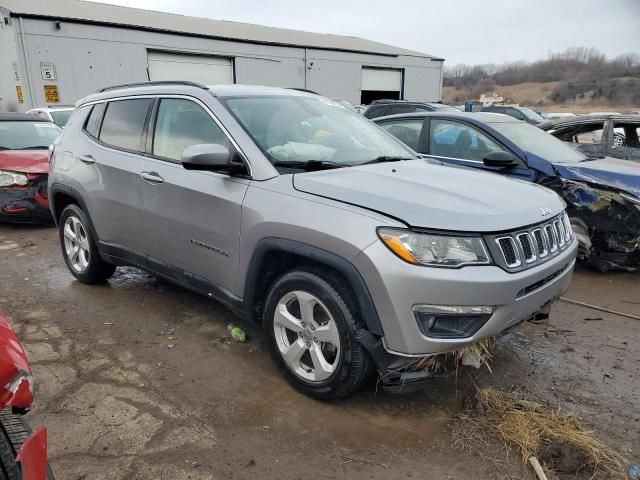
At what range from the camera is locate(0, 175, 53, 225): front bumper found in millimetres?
7039

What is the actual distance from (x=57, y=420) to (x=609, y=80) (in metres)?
67.3

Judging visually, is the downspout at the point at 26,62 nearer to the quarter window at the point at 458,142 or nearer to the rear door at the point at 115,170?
the rear door at the point at 115,170

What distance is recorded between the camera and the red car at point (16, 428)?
1497 mm

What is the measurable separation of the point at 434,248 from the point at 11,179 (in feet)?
21.7

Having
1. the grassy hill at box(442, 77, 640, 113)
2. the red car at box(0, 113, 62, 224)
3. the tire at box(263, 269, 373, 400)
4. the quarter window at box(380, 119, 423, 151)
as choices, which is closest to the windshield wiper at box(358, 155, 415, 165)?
the tire at box(263, 269, 373, 400)

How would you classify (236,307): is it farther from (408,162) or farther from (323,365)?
(408,162)

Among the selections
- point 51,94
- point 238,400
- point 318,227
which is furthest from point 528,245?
point 51,94

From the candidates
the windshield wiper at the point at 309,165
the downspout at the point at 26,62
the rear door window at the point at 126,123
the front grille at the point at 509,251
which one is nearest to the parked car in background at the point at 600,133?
the windshield wiper at the point at 309,165

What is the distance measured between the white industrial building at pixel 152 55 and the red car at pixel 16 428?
19091 millimetres

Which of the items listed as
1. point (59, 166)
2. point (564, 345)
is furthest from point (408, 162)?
point (59, 166)

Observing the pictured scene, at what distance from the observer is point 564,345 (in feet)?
12.7

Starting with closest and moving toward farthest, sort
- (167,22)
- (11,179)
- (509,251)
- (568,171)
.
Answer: (509,251) → (568,171) → (11,179) → (167,22)

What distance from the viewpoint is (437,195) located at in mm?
2852

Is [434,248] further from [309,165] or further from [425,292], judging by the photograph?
[309,165]
